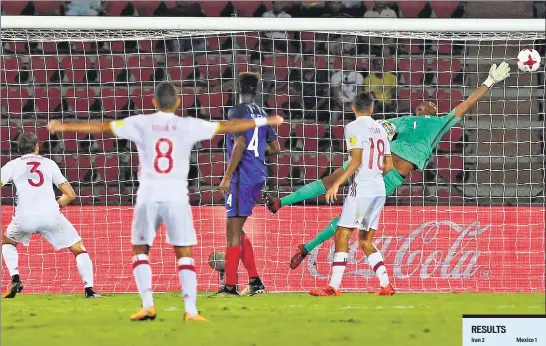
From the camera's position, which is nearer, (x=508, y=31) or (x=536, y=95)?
(x=508, y=31)

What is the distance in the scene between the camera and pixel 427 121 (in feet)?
32.4

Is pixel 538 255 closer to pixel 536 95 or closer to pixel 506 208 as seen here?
pixel 506 208

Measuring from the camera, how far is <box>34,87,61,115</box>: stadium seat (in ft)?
44.7

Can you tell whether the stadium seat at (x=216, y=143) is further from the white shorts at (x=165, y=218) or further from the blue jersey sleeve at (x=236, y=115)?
the white shorts at (x=165, y=218)

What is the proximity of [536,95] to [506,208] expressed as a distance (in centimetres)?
230

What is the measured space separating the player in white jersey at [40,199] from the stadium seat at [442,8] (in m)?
6.16

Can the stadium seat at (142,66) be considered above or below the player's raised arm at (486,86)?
above

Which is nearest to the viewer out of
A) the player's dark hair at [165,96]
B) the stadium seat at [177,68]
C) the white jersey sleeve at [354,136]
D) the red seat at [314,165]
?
the player's dark hair at [165,96]

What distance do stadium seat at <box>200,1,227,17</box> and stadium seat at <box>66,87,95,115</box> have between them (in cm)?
169

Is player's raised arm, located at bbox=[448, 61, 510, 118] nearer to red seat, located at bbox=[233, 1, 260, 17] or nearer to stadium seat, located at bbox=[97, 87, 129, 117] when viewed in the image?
red seat, located at bbox=[233, 1, 260, 17]

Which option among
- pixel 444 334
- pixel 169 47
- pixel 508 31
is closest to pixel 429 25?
pixel 508 31

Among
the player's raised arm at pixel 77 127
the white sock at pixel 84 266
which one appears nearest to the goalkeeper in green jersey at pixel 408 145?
the white sock at pixel 84 266

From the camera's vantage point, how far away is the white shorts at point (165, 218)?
23.1 feet

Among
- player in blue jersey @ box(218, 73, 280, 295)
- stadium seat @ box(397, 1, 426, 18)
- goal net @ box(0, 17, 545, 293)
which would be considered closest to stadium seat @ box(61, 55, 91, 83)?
goal net @ box(0, 17, 545, 293)
